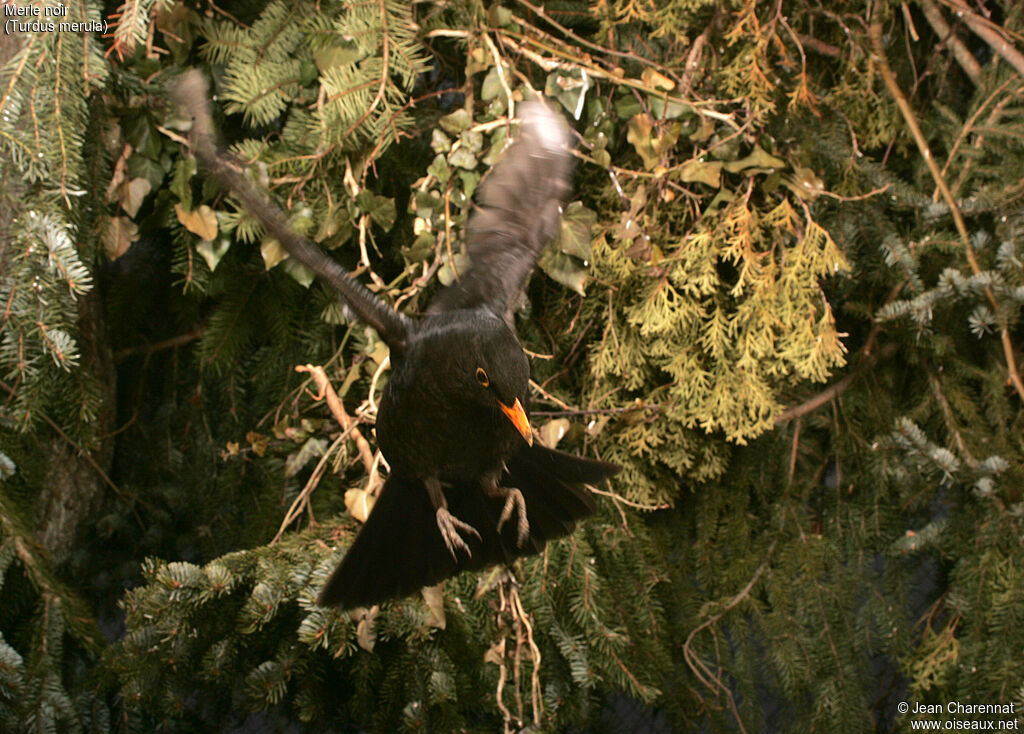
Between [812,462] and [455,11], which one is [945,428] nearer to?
[812,462]

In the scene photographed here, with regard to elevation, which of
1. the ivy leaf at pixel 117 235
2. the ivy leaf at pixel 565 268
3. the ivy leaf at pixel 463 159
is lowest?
the ivy leaf at pixel 117 235

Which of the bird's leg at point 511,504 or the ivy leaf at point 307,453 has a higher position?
the bird's leg at point 511,504

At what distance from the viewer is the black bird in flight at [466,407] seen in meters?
0.81

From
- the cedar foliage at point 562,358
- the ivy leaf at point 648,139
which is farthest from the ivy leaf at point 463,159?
the ivy leaf at point 648,139

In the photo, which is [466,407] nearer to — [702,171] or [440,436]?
[440,436]

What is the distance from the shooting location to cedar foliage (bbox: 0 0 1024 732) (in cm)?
104

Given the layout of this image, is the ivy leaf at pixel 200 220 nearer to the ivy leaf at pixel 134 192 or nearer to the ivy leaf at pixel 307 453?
the ivy leaf at pixel 134 192

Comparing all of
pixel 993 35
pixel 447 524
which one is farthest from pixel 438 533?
pixel 993 35

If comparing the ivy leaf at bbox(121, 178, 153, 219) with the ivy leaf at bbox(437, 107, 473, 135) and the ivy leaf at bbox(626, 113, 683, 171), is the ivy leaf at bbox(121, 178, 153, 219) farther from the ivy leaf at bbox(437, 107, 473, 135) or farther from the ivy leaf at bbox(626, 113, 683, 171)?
the ivy leaf at bbox(626, 113, 683, 171)

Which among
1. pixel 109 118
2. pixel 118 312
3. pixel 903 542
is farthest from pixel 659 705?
pixel 109 118

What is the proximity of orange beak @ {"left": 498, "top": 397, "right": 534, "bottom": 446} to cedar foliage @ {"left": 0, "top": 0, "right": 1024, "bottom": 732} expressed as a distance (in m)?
0.31

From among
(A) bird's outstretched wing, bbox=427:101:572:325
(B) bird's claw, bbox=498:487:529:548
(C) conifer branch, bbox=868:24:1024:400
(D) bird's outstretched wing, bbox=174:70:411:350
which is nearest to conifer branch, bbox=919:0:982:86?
(C) conifer branch, bbox=868:24:1024:400

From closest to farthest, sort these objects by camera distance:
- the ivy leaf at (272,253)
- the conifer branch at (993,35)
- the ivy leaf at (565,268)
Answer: the ivy leaf at (272,253), the ivy leaf at (565,268), the conifer branch at (993,35)

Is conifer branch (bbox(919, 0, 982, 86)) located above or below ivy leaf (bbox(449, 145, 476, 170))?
above
